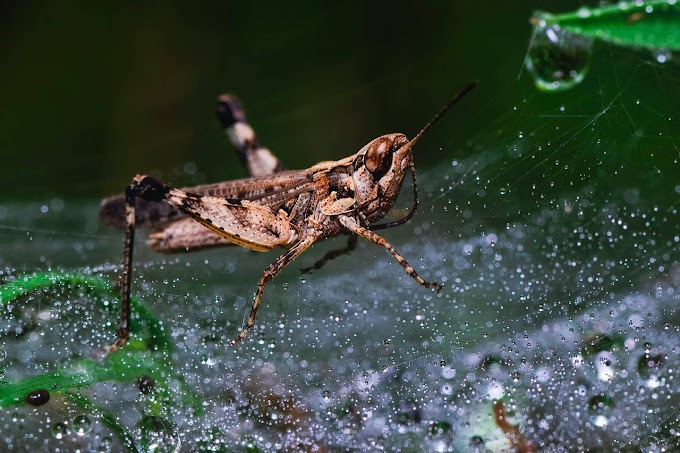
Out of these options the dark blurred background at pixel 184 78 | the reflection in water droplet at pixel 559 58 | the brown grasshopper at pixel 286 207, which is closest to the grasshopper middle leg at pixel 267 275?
the brown grasshopper at pixel 286 207

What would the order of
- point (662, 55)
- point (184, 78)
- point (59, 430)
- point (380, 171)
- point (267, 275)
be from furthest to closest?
1. point (184, 78)
2. point (380, 171)
3. point (267, 275)
4. point (662, 55)
5. point (59, 430)

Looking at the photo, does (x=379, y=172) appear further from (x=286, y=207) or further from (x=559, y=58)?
(x=559, y=58)

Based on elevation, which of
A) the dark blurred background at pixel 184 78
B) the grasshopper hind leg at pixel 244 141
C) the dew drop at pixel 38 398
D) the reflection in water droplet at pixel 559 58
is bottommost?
the dew drop at pixel 38 398

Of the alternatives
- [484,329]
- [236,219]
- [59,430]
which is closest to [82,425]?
[59,430]

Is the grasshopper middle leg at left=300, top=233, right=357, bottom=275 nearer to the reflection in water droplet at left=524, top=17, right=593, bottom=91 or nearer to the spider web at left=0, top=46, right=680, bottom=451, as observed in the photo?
the spider web at left=0, top=46, right=680, bottom=451

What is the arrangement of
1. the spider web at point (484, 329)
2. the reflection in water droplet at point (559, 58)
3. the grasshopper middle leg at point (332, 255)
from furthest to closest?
the grasshopper middle leg at point (332, 255) < the reflection in water droplet at point (559, 58) < the spider web at point (484, 329)

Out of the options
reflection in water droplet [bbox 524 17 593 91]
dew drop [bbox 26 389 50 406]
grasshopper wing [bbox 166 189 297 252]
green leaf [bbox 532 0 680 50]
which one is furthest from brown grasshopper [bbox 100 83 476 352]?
green leaf [bbox 532 0 680 50]

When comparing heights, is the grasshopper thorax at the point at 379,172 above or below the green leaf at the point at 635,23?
above

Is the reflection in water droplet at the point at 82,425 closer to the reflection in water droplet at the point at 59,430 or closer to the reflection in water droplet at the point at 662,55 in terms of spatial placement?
the reflection in water droplet at the point at 59,430
